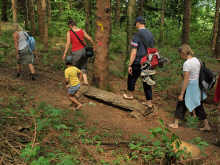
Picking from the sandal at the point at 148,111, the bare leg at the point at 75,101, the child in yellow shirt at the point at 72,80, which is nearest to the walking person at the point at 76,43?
the child in yellow shirt at the point at 72,80

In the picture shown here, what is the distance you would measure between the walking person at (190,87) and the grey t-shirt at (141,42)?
2.96 feet

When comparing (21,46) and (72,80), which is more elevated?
(21,46)

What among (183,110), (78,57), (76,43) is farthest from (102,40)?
(183,110)

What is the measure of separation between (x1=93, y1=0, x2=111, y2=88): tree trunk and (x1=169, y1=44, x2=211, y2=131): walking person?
7.99 feet

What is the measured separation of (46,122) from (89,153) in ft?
3.18

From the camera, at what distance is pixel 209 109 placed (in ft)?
22.7

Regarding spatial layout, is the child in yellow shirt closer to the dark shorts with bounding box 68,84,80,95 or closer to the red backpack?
the dark shorts with bounding box 68,84,80,95

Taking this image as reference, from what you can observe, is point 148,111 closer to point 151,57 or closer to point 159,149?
point 151,57

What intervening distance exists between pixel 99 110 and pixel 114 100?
1.82 feet

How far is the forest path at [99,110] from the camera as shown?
4883 mm

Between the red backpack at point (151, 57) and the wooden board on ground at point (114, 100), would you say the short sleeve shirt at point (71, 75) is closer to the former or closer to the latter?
the wooden board on ground at point (114, 100)

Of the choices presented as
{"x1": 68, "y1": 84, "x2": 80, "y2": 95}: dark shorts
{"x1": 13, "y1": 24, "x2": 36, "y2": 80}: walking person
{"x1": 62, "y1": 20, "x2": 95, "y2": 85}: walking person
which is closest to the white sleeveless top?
{"x1": 13, "y1": 24, "x2": 36, "y2": 80}: walking person

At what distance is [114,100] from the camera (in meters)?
6.01

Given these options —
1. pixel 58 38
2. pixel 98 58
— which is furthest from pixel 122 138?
pixel 58 38
